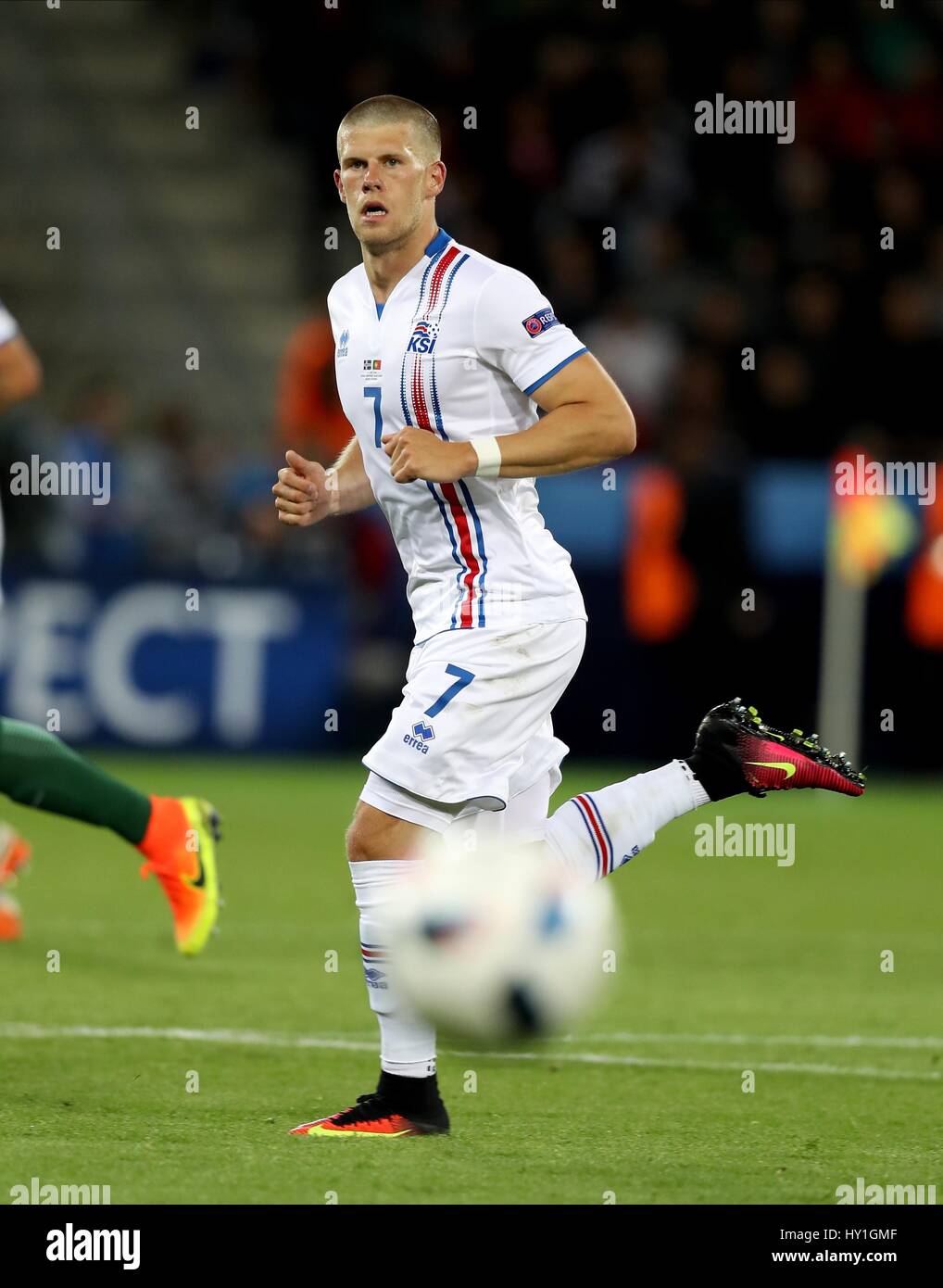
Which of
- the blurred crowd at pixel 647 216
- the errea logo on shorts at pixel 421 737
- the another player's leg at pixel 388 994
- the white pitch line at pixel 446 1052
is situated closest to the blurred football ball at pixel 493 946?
the another player's leg at pixel 388 994

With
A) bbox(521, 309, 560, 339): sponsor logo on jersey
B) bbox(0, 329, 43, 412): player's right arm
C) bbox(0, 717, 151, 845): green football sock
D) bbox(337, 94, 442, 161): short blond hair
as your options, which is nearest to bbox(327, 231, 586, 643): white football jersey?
bbox(521, 309, 560, 339): sponsor logo on jersey

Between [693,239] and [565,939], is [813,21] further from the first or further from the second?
[565,939]

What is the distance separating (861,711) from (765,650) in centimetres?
69

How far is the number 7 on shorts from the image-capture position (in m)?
5.47

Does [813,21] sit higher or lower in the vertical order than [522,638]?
higher

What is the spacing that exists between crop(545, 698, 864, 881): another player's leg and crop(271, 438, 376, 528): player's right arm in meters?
0.95

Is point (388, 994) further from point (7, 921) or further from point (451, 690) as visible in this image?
point (7, 921)

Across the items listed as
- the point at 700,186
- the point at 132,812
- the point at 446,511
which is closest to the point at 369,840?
the point at 446,511

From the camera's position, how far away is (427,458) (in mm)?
5270

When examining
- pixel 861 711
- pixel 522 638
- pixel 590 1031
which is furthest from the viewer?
pixel 861 711

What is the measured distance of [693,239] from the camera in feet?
56.3

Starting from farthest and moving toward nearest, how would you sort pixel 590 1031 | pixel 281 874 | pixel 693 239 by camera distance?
1. pixel 693 239
2. pixel 281 874
3. pixel 590 1031

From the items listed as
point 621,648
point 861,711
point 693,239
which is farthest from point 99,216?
point 861,711

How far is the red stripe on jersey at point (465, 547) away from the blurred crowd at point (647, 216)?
8568mm
